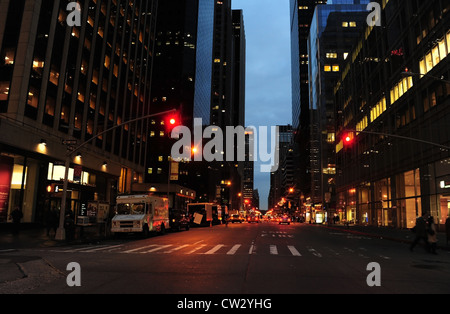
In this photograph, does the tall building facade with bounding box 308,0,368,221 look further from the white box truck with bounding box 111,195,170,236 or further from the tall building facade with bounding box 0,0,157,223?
the white box truck with bounding box 111,195,170,236

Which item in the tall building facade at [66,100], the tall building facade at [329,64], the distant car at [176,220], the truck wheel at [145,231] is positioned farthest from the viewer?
the tall building facade at [329,64]

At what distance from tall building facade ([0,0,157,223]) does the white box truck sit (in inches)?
163

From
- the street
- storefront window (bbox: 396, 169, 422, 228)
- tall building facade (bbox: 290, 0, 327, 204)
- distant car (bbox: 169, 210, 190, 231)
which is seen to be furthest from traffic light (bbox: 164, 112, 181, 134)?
tall building facade (bbox: 290, 0, 327, 204)

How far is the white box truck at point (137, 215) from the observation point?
24.4 meters

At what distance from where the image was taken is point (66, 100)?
36.8 meters

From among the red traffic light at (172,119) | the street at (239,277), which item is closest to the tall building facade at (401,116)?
the red traffic light at (172,119)

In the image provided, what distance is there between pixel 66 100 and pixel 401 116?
3684 cm

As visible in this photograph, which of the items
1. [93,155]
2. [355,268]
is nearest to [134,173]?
[93,155]

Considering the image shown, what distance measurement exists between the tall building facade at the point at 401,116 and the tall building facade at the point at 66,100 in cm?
2544

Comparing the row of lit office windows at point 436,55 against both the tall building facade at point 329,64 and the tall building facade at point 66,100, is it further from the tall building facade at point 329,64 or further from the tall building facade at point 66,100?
the tall building facade at point 329,64

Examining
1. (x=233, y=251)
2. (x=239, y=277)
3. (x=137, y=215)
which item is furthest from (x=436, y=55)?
(x=239, y=277)

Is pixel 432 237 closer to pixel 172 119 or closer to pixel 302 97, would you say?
pixel 172 119

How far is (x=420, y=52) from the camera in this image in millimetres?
35000

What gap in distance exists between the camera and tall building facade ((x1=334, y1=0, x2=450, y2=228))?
30844 millimetres
